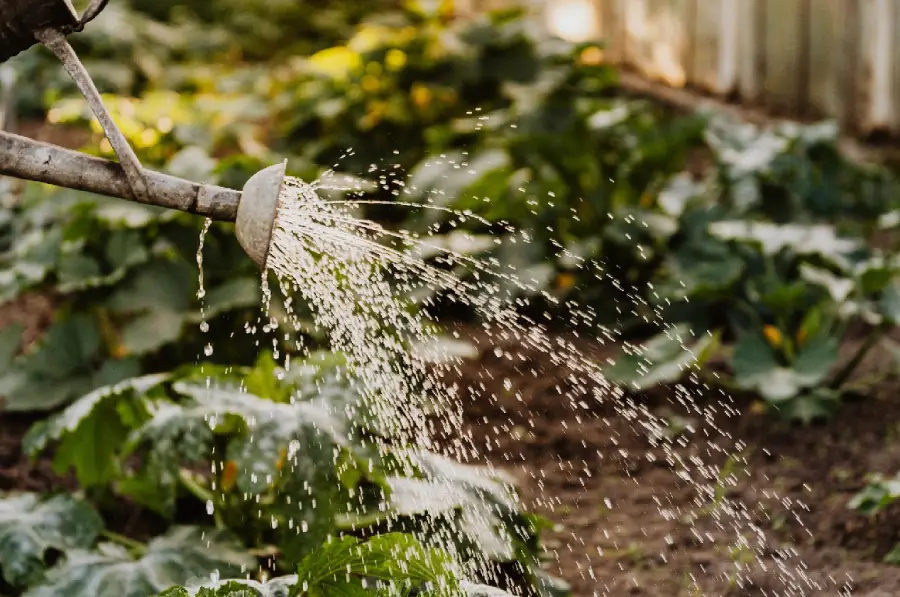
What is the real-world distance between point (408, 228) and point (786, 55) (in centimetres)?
249

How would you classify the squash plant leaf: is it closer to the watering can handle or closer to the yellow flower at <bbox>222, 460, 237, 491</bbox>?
the yellow flower at <bbox>222, 460, 237, 491</bbox>

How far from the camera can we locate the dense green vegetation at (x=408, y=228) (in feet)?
7.84

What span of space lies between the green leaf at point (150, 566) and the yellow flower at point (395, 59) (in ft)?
12.0

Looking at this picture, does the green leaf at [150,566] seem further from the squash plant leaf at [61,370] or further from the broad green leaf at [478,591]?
the squash plant leaf at [61,370]

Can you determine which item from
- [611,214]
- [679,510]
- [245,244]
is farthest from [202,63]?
[245,244]

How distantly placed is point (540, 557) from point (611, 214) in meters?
2.16

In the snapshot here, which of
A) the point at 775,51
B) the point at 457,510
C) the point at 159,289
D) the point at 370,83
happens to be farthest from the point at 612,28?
the point at 457,510

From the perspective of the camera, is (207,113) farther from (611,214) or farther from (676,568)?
(676,568)

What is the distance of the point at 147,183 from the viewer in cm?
189

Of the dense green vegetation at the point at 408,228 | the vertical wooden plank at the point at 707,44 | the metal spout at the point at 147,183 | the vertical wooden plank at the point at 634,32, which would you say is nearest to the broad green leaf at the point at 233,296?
the dense green vegetation at the point at 408,228

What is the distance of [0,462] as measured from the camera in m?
3.33

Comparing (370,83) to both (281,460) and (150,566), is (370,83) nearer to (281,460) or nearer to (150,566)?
(281,460)

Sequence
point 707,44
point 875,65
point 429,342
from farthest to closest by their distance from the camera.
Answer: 1. point 707,44
2. point 875,65
3. point 429,342

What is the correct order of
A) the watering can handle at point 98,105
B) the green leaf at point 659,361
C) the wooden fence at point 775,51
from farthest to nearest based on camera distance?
1. the wooden fence at point 775,51
2. the green leaf at point 659,361
3. the watering can handle at point 98,105
